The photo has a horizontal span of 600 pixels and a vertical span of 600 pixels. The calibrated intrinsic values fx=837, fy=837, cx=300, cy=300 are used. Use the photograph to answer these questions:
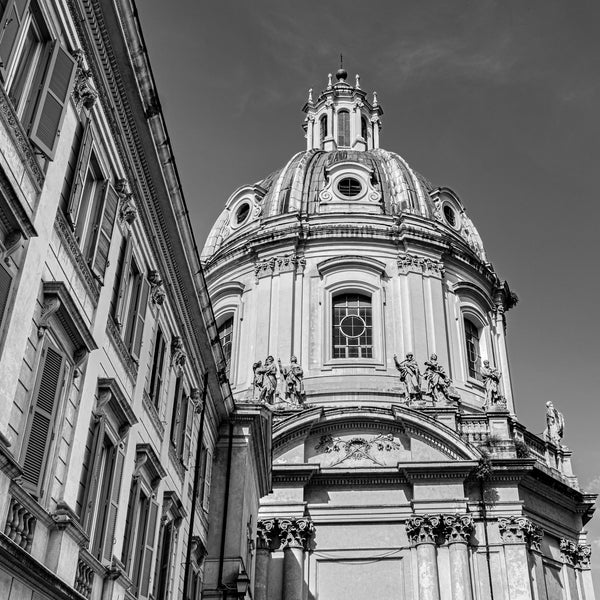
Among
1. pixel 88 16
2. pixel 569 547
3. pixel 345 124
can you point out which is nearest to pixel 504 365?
pixel 569 547

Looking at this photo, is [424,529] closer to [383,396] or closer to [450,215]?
[383,396]

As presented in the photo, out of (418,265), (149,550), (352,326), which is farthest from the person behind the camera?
(418,265)

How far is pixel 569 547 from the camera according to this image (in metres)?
31.3

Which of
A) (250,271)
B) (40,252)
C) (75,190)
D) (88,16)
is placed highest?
(250,271)

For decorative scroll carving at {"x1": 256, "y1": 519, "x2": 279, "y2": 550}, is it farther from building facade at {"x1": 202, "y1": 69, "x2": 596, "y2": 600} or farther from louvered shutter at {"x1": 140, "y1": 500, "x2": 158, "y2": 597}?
louvered shutter at {"x1": 140, "y1": 500, "x2": 158, "y2": 597}

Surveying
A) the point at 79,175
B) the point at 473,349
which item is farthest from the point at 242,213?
the point at 79,175

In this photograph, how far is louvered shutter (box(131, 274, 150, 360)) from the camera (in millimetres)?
12935

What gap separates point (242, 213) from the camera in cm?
4222

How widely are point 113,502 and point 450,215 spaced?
32.6 m

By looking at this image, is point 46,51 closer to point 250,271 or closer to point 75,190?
point 75,190

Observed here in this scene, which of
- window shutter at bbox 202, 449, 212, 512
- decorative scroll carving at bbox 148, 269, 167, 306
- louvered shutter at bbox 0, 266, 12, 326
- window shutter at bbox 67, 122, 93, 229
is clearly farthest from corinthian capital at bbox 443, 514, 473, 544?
louvered shutter at bbox 0, 266, 12, 326

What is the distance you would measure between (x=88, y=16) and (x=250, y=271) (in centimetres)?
2727

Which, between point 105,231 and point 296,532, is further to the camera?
point 296,532

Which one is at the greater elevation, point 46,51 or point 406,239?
point 406,239
